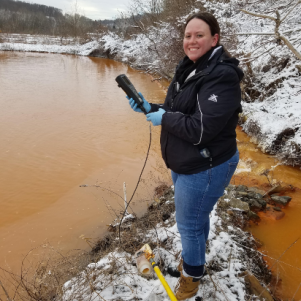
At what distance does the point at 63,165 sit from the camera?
216 inches

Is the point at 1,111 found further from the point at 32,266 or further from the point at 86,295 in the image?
the point at 86,295

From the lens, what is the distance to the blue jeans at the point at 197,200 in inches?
56.6

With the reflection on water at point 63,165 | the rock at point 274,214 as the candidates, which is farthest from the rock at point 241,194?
the reflection on water at point 63,165

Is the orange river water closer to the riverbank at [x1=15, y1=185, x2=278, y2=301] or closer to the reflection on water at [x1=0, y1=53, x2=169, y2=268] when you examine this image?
the reflection on water at [x1=0, y1=53, x2=169, y2=268]

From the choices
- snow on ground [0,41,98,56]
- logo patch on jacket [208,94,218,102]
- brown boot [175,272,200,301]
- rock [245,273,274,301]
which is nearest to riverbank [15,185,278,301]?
rock [245,273,274,301]

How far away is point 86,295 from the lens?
198cm

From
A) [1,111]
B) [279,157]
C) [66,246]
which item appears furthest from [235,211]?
[1,111]

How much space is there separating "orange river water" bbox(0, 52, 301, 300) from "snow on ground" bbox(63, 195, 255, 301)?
0.58 meters

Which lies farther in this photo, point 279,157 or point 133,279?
point 279,157

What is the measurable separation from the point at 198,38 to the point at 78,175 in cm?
435

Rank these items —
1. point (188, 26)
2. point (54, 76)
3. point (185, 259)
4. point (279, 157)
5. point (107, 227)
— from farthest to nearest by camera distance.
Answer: point (54, 76), point (279, 157), point (107, 227), point (185, 259), point (188, 26)

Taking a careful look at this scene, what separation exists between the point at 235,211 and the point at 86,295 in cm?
224

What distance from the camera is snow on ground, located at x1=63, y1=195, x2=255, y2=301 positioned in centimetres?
196

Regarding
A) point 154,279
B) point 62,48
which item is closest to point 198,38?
point 154,279
